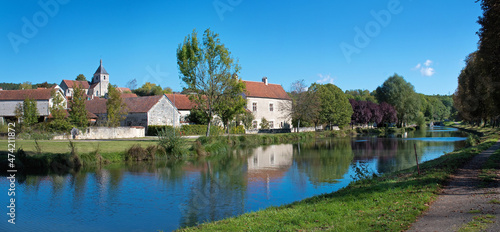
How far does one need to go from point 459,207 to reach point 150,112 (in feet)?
127

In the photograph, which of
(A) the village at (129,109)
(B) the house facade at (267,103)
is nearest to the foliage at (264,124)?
(A) the village at (129,109)

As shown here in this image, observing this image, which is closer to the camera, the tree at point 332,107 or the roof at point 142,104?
the roof at point 142,104

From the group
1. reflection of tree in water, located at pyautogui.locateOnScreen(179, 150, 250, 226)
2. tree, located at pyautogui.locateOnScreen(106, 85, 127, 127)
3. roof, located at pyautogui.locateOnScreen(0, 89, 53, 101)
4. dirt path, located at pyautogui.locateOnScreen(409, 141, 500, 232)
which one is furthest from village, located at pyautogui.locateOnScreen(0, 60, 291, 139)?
dirt path, located at pyautogui.locateOnScreen(409, 141, 500, 232)

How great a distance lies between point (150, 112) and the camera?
138 ft

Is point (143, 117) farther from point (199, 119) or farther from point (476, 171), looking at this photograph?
point (476, 171)

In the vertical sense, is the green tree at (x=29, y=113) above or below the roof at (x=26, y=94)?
below

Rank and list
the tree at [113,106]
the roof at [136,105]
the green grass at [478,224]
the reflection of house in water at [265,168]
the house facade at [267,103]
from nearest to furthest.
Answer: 1. the green grass at [478,224]
2. the reflection of house in water at [265,168]
3. the tree at [113,106]
4. the roof at [136,105]
5. the house facade at [267,103]

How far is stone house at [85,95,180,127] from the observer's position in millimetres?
42031

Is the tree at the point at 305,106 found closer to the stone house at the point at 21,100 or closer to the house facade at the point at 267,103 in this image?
the house facade at the point at 267,103

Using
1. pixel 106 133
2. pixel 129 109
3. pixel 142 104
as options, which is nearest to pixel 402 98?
pixel 142 104

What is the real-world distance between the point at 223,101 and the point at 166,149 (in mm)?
9991

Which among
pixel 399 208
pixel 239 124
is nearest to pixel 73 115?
pixel 239 124

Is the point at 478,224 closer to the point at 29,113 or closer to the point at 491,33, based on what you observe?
the point at 491,33

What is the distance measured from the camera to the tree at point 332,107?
55.2 m
